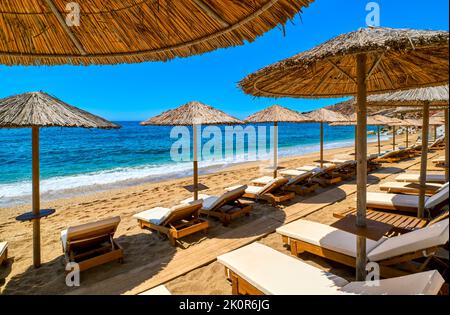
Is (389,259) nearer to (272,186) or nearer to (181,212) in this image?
(181,212)

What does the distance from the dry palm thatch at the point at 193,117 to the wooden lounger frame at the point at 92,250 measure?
253 cm

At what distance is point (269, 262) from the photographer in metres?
2.76

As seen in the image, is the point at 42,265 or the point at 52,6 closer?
the point at 52,6

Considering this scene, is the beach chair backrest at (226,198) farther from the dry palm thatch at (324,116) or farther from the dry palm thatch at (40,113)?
the dry palm thatch at (324,116)

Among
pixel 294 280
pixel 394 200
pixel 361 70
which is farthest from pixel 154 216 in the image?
pixel 394 200

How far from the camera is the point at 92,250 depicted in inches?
142

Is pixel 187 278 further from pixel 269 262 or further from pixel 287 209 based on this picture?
pixel 287 209

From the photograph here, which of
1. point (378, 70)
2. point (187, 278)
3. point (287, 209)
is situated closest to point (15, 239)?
point (187, 278)

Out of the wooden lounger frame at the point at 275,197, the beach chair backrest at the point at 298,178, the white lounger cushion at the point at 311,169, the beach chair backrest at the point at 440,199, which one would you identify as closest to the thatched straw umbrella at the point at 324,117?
the white lounger cushion at the point at 311,169

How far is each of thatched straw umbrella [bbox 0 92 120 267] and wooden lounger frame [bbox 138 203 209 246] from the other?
1.78m

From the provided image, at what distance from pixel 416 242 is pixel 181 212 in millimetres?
3367

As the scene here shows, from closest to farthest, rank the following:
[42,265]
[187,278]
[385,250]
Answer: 1. [385,250]
2. [187,278]
3. [42,265]

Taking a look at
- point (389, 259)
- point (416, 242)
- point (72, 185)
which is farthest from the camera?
point (72, 185)

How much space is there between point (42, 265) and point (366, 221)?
462cm
